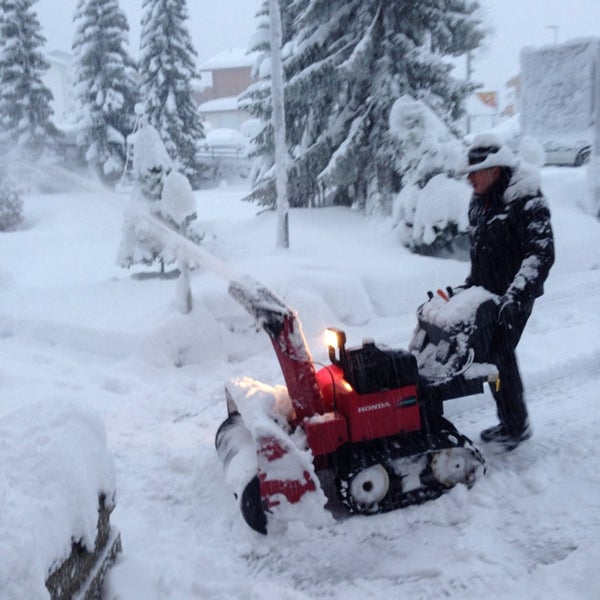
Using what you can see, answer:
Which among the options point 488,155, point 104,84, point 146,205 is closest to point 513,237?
point 488,155

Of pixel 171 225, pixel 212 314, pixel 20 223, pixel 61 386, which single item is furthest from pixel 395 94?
pixel 20 223

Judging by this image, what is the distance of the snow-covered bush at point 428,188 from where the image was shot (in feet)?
33.0

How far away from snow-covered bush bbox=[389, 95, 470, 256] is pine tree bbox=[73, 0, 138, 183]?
17.1 metres

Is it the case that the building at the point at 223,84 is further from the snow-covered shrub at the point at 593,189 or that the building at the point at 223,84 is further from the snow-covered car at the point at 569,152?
the snow-covered shrub at the point at 593,189

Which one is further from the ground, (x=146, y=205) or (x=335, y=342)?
(x=146, y=205)

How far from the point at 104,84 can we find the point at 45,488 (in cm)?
2572

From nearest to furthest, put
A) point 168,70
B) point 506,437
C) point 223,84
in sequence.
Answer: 1. point 506,437
2. point 168,70
3. point 223,84

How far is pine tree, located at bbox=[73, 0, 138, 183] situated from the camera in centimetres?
2462

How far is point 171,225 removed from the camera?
31.7 ft

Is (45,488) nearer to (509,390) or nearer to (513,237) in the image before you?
(509,390)

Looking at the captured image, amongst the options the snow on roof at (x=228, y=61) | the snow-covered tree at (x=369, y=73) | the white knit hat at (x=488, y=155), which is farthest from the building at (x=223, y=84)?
the white knit hat at (x=488, y=155)

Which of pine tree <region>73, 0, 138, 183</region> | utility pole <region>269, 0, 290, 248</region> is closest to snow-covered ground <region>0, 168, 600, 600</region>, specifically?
utility pole <region>269, 0, 290, 248</region>

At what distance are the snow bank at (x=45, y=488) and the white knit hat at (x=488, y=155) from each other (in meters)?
3.01

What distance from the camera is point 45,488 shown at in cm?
270
